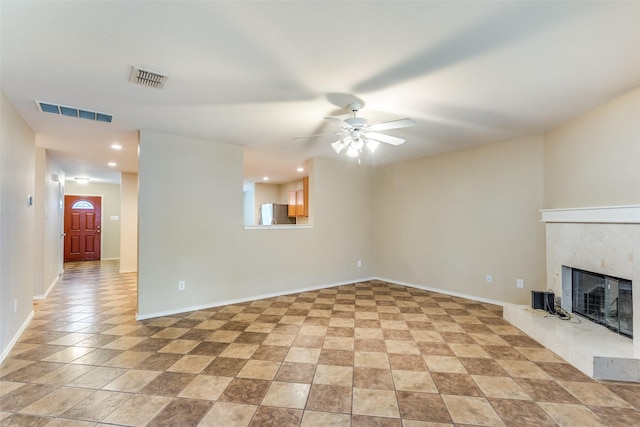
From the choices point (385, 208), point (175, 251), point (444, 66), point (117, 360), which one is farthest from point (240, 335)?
point (385, 208)

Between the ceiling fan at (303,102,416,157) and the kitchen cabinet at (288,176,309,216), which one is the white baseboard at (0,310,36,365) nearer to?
the ceiling fan at (303,102,416,157)

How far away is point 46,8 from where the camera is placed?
1.60 m

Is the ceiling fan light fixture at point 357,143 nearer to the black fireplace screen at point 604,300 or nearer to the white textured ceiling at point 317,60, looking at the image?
the white textured ceiling at point 317,60

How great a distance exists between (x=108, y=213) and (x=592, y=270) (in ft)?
37.4

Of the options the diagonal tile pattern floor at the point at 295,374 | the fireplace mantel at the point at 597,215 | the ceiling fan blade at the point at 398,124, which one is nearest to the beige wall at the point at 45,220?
the diagonal tile pattern floor at the point at 295,374

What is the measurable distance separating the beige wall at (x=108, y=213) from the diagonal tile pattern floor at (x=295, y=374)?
5.97 meters

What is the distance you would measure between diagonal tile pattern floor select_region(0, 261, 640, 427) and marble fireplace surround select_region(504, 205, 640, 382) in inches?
5.3

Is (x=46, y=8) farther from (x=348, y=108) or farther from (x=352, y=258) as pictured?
(x=352, y=258)

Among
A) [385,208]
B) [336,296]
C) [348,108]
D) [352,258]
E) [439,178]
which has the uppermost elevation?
[348,108]

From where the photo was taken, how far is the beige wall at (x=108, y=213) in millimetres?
9102

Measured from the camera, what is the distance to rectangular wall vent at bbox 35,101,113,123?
2.91 m

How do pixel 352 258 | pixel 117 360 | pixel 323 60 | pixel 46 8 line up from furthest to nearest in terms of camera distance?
pixel 352 258 < pixel 117 360 < pixel 323 60 < pixel 46 8

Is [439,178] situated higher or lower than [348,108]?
lower

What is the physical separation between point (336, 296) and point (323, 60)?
370 centimetres
